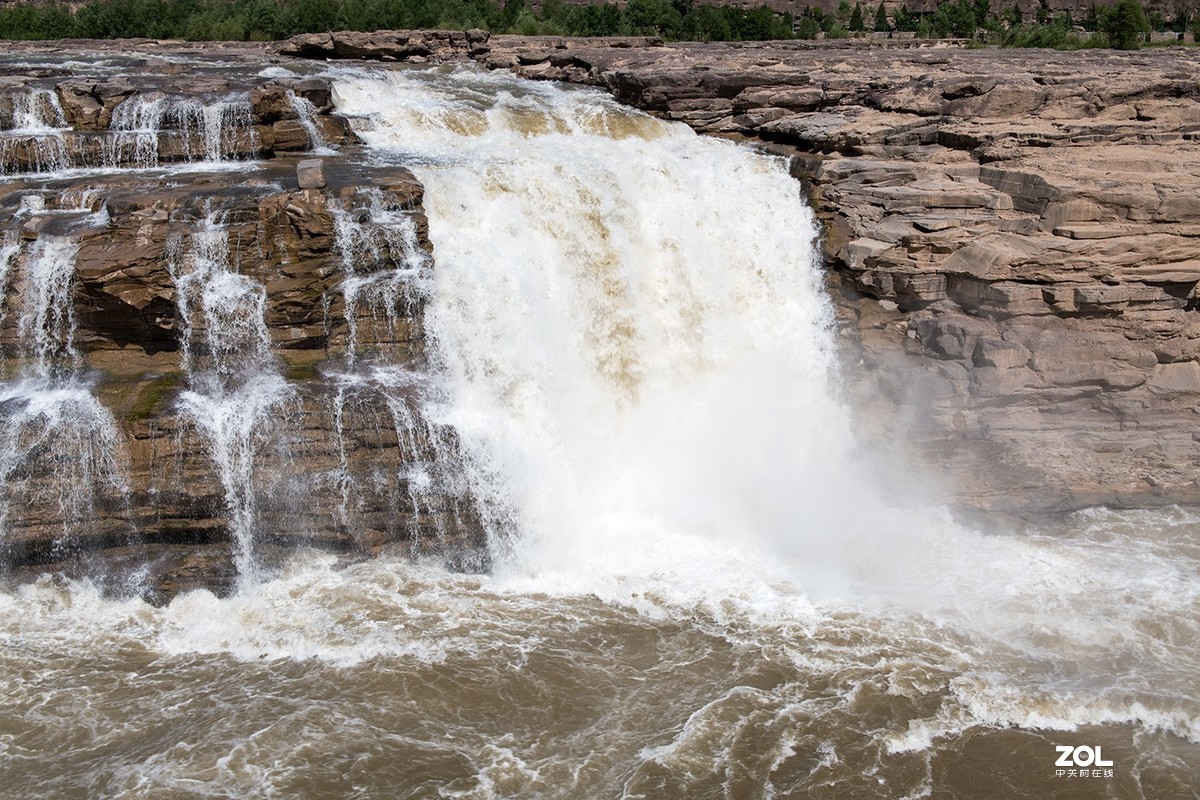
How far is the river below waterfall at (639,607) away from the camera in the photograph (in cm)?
962

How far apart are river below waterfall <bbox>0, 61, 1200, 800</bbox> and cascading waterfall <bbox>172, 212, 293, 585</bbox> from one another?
1.06 meters

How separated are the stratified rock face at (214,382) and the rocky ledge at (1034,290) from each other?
7003 mm

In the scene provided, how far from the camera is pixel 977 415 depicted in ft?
50.0

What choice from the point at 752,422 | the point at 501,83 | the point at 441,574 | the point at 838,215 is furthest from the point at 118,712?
the point at 501,83

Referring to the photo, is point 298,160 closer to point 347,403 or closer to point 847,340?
point 347,403

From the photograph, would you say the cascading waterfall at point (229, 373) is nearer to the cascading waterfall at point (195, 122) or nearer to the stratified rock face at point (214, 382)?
the stratified rock face at point (214, 382)

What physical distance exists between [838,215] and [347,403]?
350 inches

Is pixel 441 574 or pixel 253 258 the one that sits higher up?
pixel 253 258

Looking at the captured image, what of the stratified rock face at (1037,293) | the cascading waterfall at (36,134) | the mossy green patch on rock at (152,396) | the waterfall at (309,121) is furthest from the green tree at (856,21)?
the mossy green patch on rock at (152,396)

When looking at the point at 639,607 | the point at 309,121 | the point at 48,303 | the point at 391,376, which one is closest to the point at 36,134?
the point at 309,121

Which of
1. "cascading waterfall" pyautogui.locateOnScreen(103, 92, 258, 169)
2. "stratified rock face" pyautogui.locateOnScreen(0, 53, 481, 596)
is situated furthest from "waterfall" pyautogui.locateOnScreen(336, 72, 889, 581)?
"cascading waterfall" pyautogui.locateOnScreen(103, 92, 258, 169)

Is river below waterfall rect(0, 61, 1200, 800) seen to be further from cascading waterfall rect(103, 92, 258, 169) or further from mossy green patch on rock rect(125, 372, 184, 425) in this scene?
cascading waterfall rect(103, 92, 258, 169)

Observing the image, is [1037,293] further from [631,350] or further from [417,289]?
[417,289]

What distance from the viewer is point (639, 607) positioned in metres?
12.2
